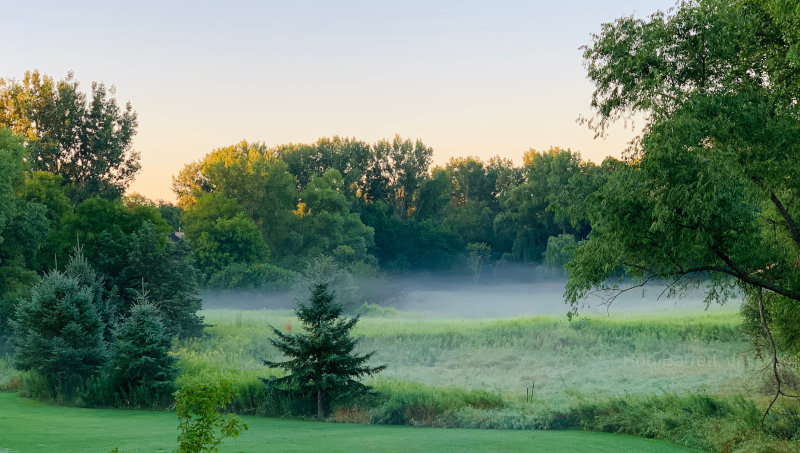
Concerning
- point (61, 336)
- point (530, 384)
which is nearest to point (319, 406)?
point (61, 336)

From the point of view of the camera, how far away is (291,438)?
55.2 feet

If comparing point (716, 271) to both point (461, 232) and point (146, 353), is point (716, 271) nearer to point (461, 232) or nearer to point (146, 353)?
point (146, 353)

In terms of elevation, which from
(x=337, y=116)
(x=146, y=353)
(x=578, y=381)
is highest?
(x=337, y=116)

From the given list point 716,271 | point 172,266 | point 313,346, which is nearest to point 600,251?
point 716,271

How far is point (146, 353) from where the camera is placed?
23766 mm

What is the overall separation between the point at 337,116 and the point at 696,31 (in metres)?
71.3

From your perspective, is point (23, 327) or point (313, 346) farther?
point (23, 327)

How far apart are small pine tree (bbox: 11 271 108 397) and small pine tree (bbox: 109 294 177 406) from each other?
1619mm

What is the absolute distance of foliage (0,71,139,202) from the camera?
58.3 metres

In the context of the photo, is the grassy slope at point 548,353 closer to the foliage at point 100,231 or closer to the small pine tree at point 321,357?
the small pine tree at point 321,357

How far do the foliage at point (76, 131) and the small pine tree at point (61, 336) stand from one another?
116 feet

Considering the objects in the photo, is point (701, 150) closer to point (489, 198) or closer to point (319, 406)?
point (319, 406)

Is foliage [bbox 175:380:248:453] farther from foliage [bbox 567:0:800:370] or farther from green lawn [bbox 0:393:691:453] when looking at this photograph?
foliage [bbox 567:0:800:370]

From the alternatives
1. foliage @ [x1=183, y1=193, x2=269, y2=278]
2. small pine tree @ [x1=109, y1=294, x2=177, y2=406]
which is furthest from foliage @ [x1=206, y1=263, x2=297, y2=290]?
small pine tree @ [x1=109, y1=294, x2=177, y2=406]
